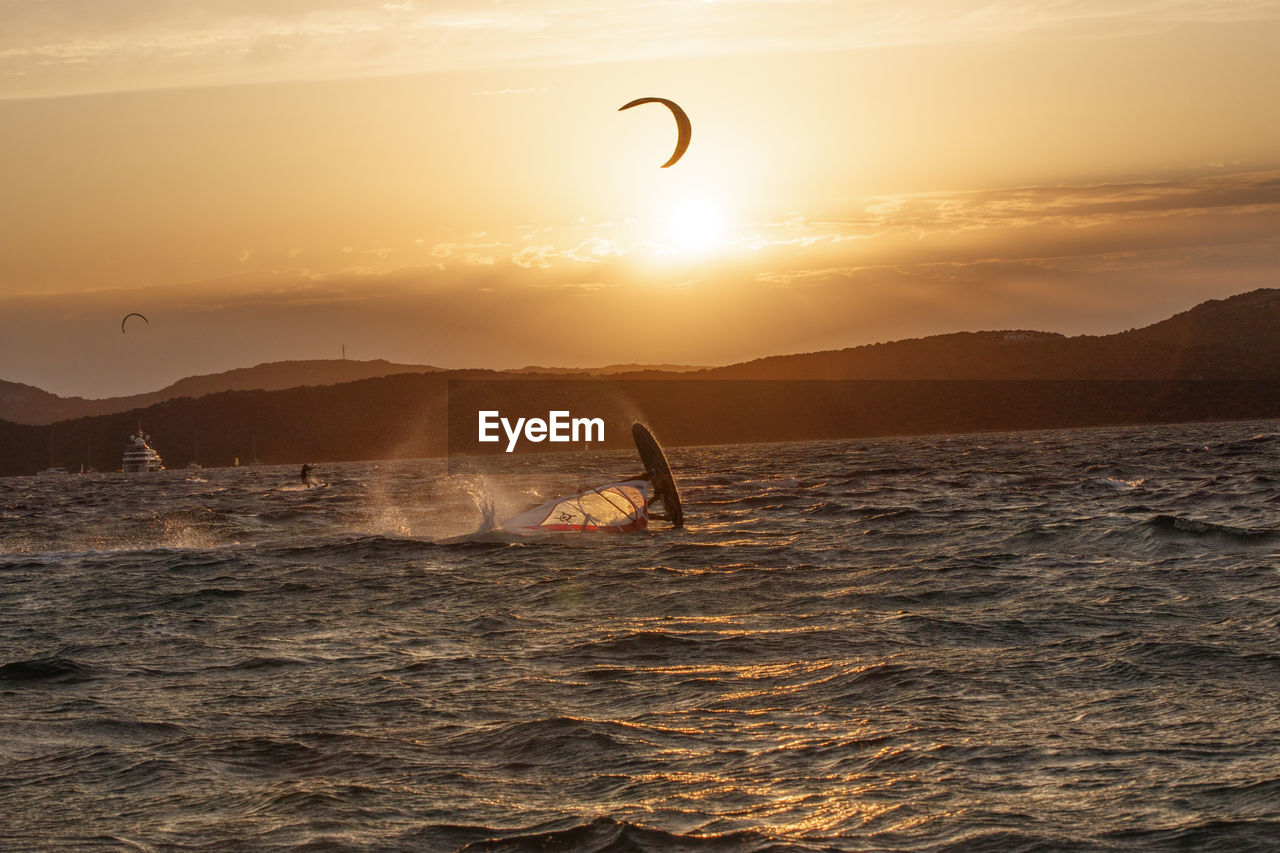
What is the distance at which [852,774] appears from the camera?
9945 mm

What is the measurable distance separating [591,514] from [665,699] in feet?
66.0

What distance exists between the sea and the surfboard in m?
5.75

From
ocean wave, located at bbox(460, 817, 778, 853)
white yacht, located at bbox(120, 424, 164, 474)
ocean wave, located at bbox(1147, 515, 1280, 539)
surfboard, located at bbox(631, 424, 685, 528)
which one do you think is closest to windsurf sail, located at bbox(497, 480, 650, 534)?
surfboard, located at bbox(631, 424, 685, 528)

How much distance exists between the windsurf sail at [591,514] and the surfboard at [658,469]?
2.52 feet

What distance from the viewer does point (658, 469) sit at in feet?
113

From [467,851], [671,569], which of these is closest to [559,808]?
[467,851]

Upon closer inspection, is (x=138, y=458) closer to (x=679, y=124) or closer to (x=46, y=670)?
(x=679, y=124)

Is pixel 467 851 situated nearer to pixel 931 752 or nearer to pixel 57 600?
pixel 931 752

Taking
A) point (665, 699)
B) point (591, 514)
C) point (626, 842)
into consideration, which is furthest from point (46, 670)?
point (591, 514)

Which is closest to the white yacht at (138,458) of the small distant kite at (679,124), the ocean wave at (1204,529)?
the small distant kite at (679,124)

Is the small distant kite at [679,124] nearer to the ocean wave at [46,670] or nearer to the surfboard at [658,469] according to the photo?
the surfboard at [658,469]

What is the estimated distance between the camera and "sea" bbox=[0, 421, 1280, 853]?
905 centimetres

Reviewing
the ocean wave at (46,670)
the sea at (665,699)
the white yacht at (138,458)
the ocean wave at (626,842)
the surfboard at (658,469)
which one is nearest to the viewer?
the ocean wave at (626,842)

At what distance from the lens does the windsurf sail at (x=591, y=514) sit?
32.6m
